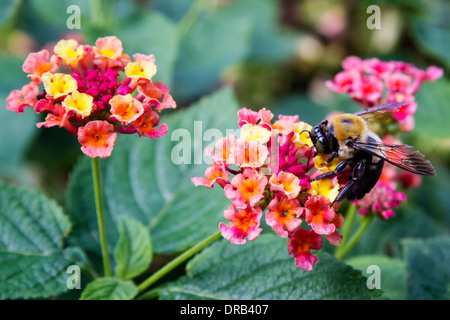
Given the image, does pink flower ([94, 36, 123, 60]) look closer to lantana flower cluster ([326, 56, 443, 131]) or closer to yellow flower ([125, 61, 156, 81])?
yellow flower ([125, 61, 156, 81])

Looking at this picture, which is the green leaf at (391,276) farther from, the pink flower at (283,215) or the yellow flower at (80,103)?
the yellow flower at (80,103)

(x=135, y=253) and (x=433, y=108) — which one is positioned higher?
(x=433, y=108)

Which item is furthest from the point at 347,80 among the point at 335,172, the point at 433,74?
the point at 335,172

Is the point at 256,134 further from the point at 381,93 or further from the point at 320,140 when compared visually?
the point at 381,93

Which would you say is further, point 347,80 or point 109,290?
point 347,80

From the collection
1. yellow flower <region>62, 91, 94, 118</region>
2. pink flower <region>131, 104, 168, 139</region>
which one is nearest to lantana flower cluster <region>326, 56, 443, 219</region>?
pink flower <region>131, 104, 168, 139</region>
